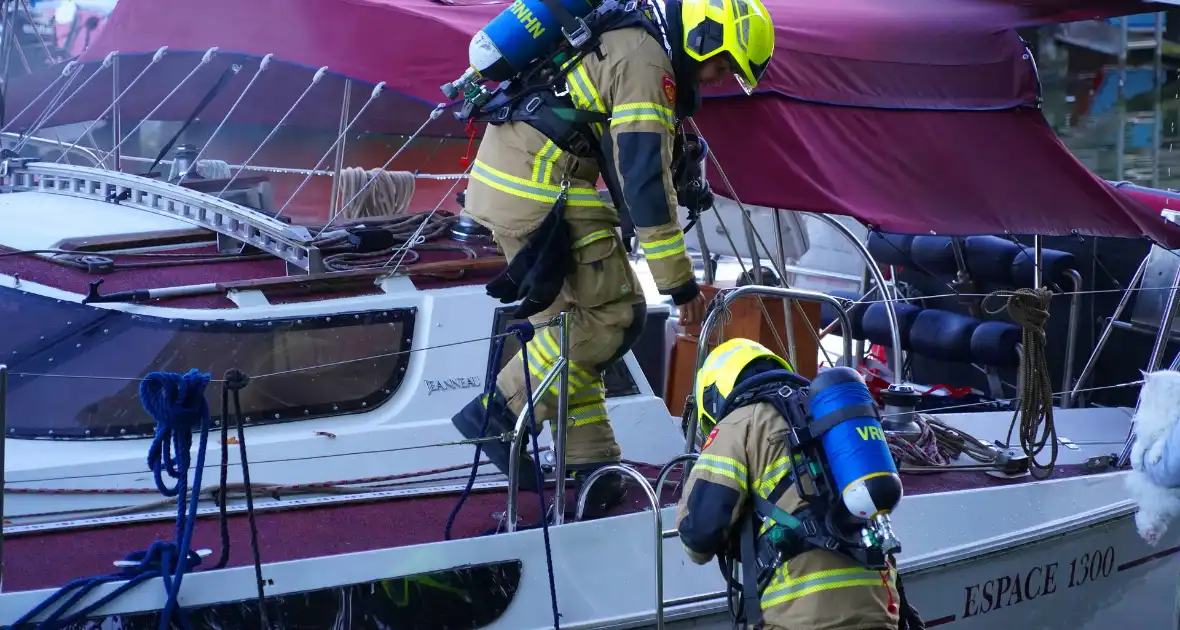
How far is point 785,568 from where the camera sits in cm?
286

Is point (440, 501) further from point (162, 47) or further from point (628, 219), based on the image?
point (162, 47)

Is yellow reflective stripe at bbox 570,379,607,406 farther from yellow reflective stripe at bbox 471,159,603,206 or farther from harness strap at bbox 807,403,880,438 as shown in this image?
harness strap at bbox 807,403,880,438

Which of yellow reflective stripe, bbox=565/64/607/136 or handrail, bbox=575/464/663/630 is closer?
handrail, bbox=575/464/663/630

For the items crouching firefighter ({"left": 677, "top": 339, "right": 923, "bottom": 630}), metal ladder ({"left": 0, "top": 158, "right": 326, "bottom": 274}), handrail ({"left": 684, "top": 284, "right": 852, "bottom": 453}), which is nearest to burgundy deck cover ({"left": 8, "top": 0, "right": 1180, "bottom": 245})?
handrail ({"left": 684, "top": 284, "right": 852, "bottom": 453})

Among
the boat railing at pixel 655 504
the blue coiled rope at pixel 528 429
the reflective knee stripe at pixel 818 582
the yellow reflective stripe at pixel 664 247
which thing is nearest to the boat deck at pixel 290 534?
the blue coiled rope at pixel 528 429

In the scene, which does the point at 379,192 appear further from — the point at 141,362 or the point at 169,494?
the point at 169,494

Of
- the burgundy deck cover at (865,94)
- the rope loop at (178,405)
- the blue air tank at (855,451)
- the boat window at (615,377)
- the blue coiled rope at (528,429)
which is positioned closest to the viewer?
the blue air tank at (855,451)

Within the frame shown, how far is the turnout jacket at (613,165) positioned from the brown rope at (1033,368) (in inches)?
55.7

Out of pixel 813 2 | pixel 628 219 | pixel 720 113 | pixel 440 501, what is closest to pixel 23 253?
pixel 440 501

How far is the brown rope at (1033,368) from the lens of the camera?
446cm

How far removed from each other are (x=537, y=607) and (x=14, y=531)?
1.46 meters

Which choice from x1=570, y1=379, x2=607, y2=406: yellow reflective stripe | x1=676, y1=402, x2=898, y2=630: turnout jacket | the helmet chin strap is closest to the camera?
x1=676, y1=402, x2=898, y2=630: turnout jacket

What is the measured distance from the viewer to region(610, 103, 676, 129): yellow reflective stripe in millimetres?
3572

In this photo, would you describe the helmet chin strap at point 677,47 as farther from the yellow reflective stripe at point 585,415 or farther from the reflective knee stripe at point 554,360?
the yellow reflective stripe at point 585,415
